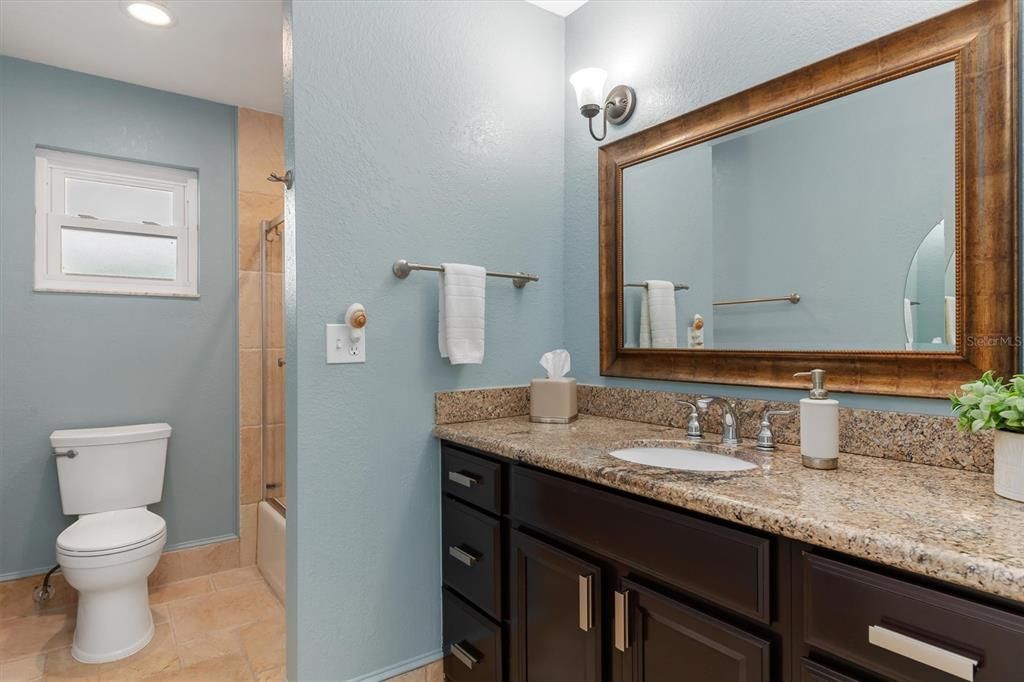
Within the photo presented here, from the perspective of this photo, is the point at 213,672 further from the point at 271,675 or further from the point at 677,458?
the point at 677,458

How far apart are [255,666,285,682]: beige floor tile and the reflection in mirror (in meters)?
2.26

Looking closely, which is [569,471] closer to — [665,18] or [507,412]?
[507,412]

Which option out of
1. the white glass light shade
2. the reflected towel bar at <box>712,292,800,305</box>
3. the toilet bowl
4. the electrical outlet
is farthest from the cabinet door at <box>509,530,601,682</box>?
the toilet bowl

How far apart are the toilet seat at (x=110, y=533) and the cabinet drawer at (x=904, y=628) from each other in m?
2.32

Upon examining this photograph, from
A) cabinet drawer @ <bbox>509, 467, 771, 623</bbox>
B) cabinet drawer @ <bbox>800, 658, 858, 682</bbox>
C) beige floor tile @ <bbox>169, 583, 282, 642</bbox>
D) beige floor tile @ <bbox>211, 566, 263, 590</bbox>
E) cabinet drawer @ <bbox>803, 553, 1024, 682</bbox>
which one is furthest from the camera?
beige floor tile @ <bbox>211, 566, 263, 590</bbox>

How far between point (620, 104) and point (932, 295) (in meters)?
1.16

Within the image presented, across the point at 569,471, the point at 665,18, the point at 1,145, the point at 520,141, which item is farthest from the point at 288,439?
the point at 1,145

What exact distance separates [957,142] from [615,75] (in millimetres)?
1122

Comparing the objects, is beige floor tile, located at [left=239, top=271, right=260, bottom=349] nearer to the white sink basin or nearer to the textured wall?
the textured wall

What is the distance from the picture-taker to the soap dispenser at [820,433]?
115 centimetres

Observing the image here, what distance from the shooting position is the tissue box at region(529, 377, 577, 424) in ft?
5.96

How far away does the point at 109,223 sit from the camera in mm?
2631

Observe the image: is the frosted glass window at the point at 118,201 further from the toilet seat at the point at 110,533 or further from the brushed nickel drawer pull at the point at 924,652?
the brushed nickel drawer pull at the point at 924,652

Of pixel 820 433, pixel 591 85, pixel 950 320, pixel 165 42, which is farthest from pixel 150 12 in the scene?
pixel 950 320
